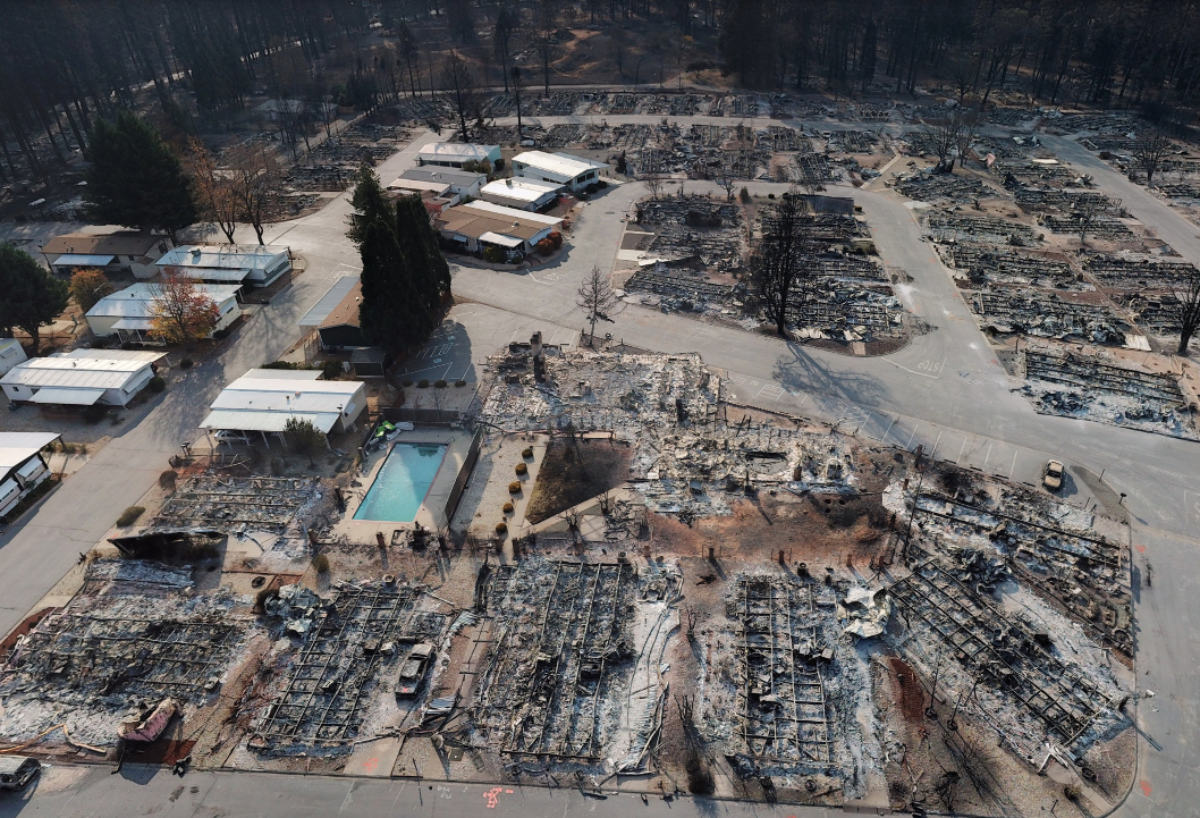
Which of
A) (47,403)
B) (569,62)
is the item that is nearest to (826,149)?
(569,62)

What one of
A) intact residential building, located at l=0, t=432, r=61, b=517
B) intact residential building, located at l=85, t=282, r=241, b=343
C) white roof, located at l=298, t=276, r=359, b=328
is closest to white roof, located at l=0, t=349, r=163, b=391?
intact residential building, located at l=85, t=282, r=241, b=343

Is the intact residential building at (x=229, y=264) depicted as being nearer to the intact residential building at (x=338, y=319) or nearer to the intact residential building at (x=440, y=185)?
the intact residential building at (x=338, y=319)

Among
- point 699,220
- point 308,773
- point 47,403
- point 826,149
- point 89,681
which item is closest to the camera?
point 308,773

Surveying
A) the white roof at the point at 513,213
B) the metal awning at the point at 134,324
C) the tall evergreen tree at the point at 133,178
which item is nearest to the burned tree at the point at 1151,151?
the white roof at the point at 513,213

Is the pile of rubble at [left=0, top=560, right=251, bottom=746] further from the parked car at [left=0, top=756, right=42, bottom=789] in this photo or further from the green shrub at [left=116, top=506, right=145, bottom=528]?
the green shrub at [left=116, top=506, right=145, bottom=528]

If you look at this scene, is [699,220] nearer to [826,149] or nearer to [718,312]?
[718,312]

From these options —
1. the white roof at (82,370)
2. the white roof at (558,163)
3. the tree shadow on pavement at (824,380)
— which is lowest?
the tree shadow on pavement at (824,380)
